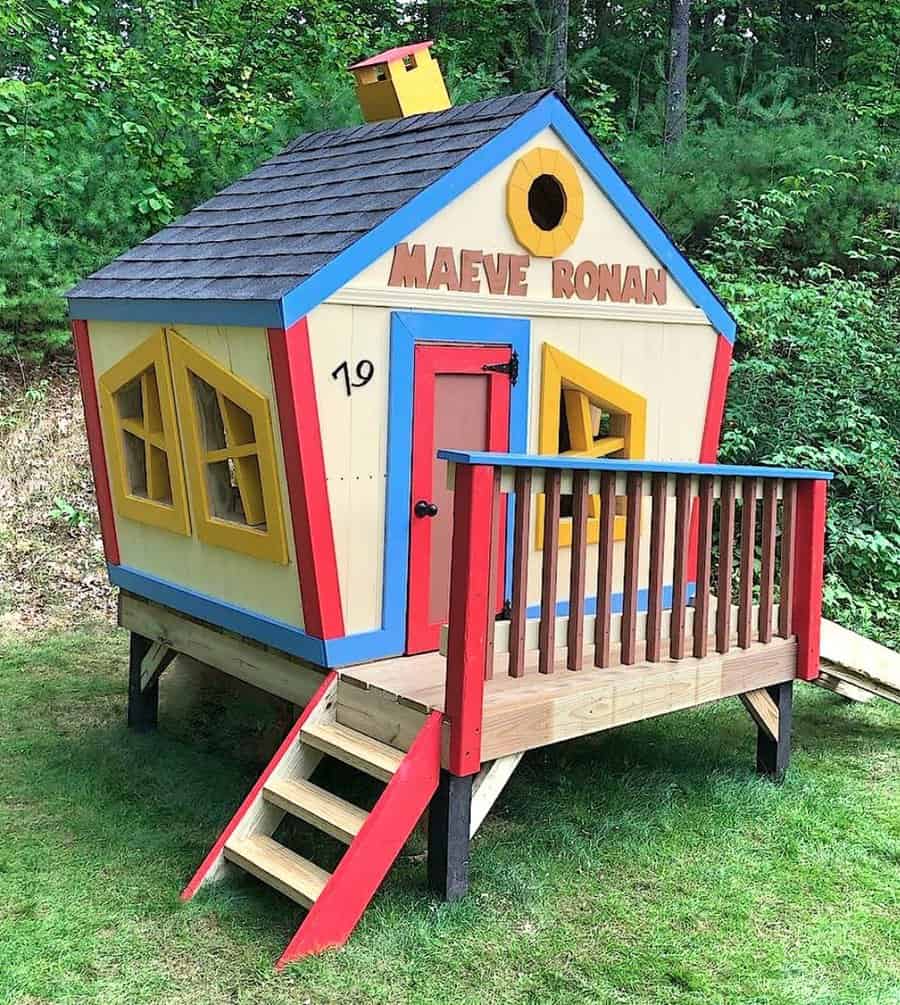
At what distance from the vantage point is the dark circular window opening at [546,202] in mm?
5152

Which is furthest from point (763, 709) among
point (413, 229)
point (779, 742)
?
point (413, 229)

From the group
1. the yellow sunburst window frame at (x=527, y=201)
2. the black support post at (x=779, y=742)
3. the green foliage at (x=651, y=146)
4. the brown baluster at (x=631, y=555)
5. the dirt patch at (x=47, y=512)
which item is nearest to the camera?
the brown baluster at (x=631, y=555)

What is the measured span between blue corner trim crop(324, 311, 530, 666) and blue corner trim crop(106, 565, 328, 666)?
0.14 m

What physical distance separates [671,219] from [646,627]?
7878 millimetres

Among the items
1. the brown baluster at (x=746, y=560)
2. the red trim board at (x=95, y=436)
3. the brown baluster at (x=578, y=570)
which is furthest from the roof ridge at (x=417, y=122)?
the brown baluster at (x=746, y=560)

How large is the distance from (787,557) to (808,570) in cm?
13

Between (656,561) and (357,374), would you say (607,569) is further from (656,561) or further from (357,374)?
(357,374)

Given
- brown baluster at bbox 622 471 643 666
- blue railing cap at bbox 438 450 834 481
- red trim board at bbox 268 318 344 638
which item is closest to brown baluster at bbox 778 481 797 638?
blue railing cap at bbox 438 450 834 481

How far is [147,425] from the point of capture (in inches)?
209

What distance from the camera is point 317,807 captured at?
3.98 meters

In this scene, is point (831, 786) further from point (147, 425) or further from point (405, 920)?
point (147, 425)

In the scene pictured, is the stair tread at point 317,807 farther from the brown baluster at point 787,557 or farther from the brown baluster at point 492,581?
the brown baluster at point 787,557

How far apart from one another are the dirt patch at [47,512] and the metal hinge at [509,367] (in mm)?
4460

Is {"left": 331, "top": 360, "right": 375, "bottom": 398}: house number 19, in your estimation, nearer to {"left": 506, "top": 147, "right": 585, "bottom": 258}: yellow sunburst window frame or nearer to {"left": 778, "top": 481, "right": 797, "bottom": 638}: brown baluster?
{"left": 506, "top": 147, "right": 585, "bottom": 258}: yellow sunburst window frame
